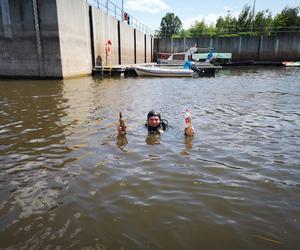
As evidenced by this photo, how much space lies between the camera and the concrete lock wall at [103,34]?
25.4m

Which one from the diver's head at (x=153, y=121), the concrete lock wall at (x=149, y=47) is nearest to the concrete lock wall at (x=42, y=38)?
the diver's head at (x=153, y=121)

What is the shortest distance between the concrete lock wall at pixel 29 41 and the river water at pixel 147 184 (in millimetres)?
12230

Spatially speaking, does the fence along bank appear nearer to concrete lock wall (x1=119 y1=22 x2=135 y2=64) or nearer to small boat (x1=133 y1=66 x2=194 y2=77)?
concrete lock wall (x1=119 y1=22 x2=135 y2=64)

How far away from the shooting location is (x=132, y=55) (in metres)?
38.3

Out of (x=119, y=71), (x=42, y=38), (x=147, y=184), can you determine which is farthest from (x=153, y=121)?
(x=119, y=71)

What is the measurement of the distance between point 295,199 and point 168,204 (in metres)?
1.91

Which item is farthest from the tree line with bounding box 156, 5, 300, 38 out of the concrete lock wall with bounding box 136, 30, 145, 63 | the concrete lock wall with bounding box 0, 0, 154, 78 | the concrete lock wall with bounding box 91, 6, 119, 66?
the concrete lock wall with bounding box 0, 0, 154, 78

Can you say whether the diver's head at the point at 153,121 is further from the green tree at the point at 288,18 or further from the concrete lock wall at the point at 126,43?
the green tree at the point at 288,18

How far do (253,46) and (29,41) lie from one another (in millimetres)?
38299

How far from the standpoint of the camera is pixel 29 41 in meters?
20.1

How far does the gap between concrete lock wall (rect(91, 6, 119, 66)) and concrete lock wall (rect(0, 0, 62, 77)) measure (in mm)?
6019

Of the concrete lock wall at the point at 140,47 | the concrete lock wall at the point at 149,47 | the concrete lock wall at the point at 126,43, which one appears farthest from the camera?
the concrete lock wall at the point at 149,47

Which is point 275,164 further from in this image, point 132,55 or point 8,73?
point 132,55

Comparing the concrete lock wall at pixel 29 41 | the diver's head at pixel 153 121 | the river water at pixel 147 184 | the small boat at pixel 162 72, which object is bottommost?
the river water at pixel 147 184
